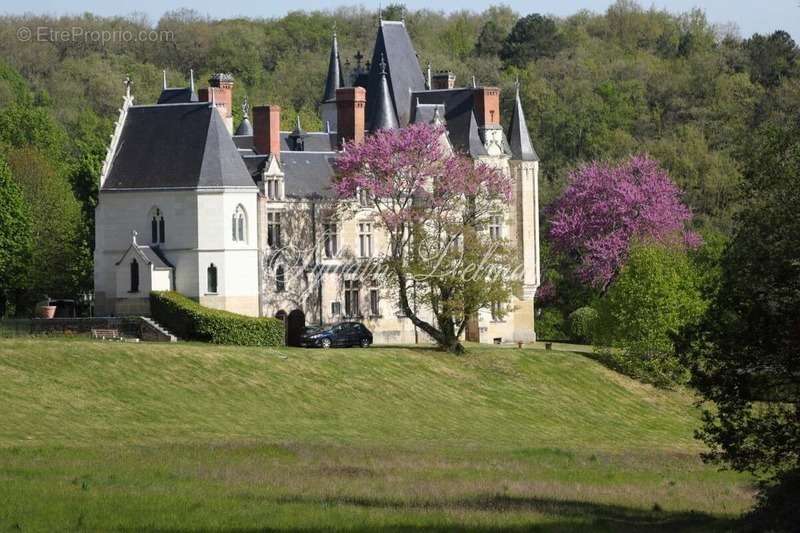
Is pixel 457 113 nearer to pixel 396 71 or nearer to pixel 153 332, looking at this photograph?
pixel 396 71

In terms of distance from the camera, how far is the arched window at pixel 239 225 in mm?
59625

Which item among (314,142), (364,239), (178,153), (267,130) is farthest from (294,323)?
(314,142)

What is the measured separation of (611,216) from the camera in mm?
79438

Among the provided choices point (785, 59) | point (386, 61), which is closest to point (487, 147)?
point (386, 61)

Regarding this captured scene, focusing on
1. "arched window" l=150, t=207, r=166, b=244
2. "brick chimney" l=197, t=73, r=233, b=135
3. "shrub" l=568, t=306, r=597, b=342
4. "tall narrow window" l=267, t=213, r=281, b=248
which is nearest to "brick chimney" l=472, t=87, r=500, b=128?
"shrub" l=568, t=306, r=597, b=342

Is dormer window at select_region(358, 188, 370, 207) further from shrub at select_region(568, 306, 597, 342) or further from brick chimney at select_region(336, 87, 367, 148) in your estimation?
shrub at select_region(568, 306, 597, 342)

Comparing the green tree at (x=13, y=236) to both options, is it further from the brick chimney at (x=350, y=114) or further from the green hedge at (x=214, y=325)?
the green hedge at (x=214, y=325)

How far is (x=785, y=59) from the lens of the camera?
367 feet

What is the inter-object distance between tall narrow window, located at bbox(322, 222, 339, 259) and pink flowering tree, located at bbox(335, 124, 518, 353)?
1.61 metres

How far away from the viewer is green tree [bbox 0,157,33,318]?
7225 cm

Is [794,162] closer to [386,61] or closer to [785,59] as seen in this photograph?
[386,61]

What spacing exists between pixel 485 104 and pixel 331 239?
832 cm

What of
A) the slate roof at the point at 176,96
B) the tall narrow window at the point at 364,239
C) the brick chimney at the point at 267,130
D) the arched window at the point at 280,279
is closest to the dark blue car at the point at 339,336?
the arched window at the point at 280,279

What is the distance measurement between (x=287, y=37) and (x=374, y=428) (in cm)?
10554
